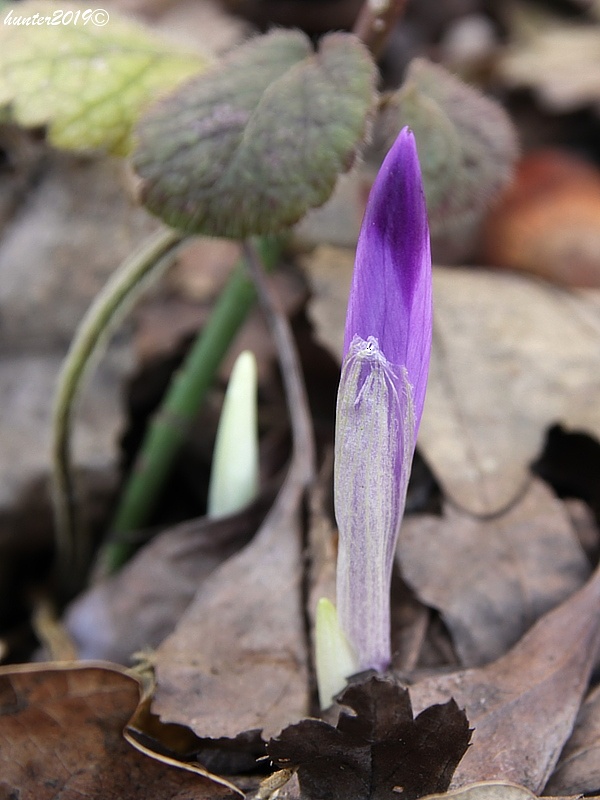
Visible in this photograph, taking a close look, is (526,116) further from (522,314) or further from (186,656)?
(186,656)

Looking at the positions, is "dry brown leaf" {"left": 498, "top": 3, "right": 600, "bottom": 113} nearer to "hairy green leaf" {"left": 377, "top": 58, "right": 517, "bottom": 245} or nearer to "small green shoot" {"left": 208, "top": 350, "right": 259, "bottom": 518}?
"hairy green leaf" {"left": 377, "top": 58, "right": 517, "bottom": 245}

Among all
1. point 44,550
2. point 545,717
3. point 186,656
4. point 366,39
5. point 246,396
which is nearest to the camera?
point 545,717

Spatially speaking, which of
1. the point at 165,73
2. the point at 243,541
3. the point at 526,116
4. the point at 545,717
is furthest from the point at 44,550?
the point at 526,116

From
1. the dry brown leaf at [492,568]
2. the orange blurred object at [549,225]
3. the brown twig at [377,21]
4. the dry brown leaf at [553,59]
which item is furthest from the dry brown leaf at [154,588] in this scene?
the dry brown leaf at [553,59]

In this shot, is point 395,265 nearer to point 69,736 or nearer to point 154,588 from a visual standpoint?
point 69,736

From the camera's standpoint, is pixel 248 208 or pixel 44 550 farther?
pixel 44 550

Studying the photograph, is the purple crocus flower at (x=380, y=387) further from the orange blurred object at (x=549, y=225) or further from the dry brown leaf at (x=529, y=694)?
the orange blurred object at (x=549, y=225)
